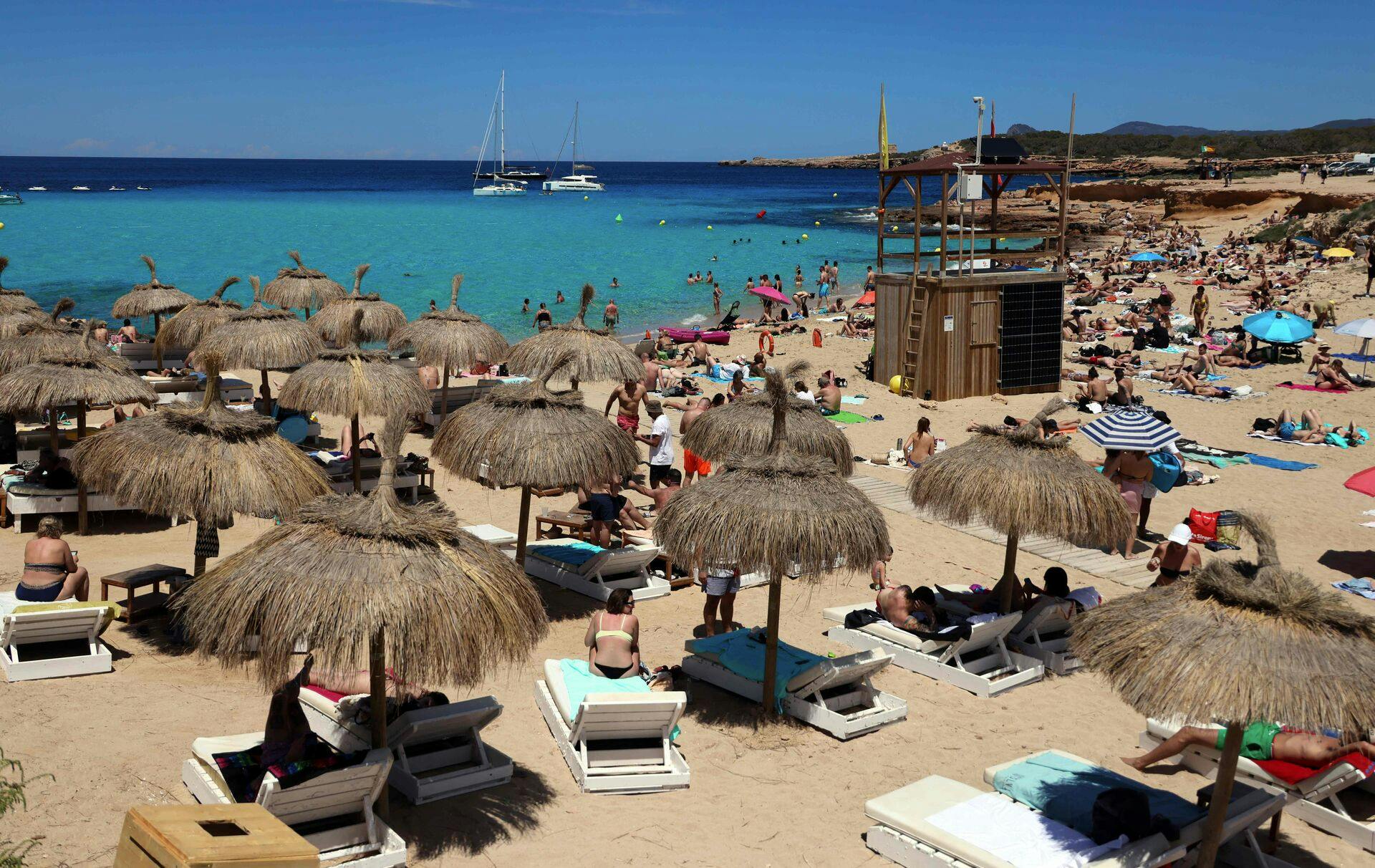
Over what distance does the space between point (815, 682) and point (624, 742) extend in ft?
4.68

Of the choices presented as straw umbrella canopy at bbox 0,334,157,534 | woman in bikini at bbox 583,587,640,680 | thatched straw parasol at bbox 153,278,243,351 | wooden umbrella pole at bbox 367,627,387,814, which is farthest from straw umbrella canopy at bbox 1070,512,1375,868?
thatched straw parasol at bbox 153,278,243,351

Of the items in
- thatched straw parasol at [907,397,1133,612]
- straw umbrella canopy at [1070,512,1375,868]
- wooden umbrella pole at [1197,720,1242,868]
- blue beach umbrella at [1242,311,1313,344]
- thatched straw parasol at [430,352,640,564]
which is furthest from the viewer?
blue beach umbrella at [1242,311,1313,344]

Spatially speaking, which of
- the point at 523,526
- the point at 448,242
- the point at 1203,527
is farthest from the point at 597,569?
the point at 448,242

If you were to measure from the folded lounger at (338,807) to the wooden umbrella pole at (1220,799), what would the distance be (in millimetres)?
3969

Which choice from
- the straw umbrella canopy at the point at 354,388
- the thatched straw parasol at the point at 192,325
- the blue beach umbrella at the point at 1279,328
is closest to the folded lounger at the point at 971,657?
the straw umbrella canopy at the point at 354,388

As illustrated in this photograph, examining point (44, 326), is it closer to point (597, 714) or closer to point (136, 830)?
point (597, 714)

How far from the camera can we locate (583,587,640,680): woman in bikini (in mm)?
7242

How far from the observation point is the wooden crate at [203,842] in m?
3.75

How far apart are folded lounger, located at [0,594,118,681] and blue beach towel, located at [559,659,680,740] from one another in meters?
3.13

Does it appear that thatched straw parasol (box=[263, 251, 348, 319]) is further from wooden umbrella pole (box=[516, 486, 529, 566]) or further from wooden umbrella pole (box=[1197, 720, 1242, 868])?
wooden umbrella pole (box=[1197, 720, 1242, 868])

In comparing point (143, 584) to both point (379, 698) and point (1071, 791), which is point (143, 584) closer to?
point (379, 698)

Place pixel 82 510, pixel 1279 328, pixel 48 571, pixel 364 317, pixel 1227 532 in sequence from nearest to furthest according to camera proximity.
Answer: pixel 48 571 → pixel 82 510 → pixel 1227 532 → pixel 364 317 → pixel 1279 328

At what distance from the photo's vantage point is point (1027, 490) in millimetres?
8031

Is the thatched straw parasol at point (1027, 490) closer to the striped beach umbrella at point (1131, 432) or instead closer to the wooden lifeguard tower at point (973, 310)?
the striped beach umbrella at point (1131, 432)
